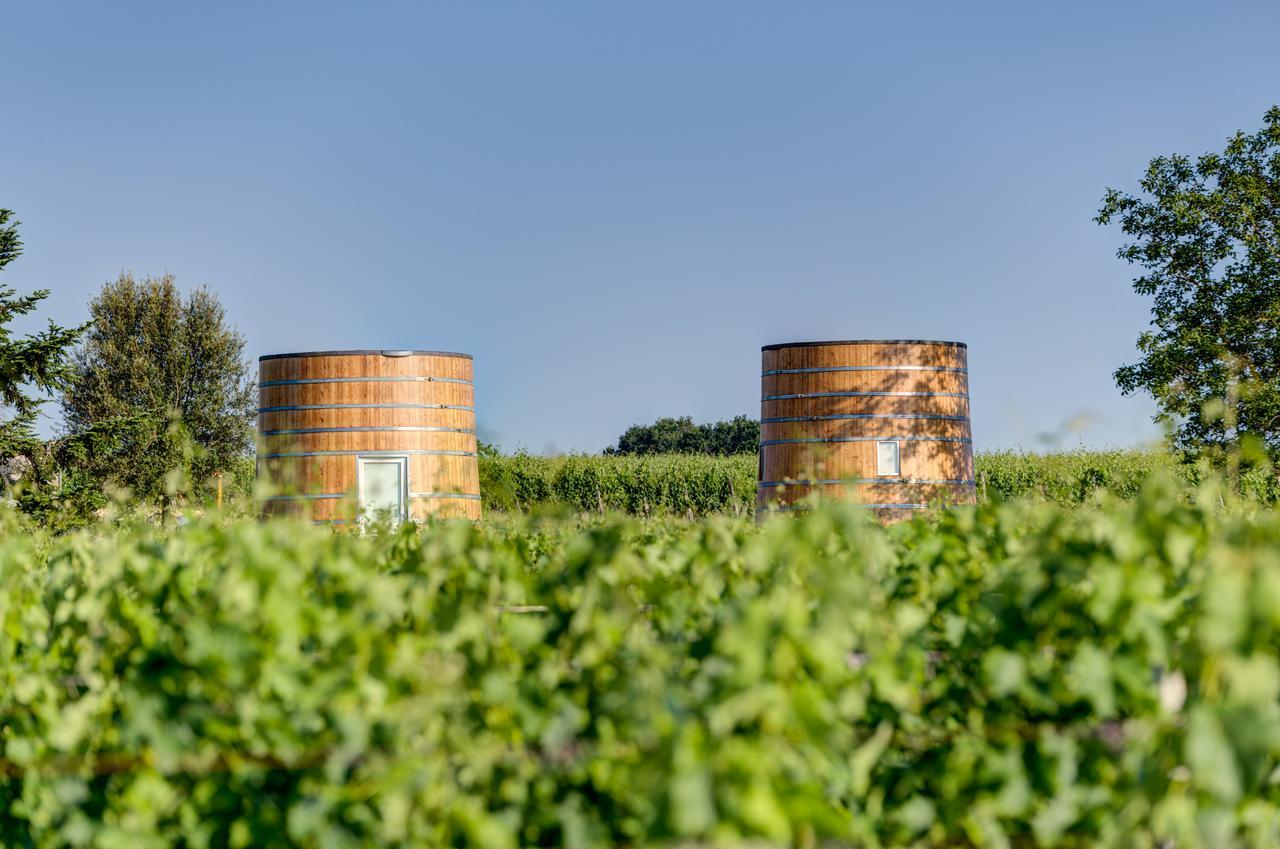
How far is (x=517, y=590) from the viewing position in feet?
9.71

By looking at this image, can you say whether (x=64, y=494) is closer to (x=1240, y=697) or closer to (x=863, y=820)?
(x=863, y=820)

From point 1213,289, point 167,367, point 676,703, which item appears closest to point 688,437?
point 167,367

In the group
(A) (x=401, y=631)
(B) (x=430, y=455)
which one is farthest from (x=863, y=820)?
(B) (x=430, y=455)

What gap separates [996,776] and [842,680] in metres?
0.53

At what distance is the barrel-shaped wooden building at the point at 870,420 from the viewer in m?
12.7

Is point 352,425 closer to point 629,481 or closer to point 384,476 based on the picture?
point 384,476

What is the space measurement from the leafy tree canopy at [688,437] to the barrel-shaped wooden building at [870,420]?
4439 centimetres

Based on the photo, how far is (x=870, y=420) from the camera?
41.6ft

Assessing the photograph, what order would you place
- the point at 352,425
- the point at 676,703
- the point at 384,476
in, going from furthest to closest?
the point at 384,476, the point at 352,425, the point at 676,703

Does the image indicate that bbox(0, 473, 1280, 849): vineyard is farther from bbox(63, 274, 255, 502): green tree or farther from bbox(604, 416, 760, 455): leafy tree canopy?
bbox(604, 416, 760, 455): leafy tree canopy

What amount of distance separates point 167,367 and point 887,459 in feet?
90.3

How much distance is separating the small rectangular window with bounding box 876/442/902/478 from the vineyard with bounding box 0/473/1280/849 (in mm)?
9666

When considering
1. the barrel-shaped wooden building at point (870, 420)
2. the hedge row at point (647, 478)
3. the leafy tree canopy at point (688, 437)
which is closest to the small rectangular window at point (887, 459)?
the barrel-shaped wooden building at point (870, 420)

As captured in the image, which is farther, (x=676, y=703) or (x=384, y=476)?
(x=384, y=476)
